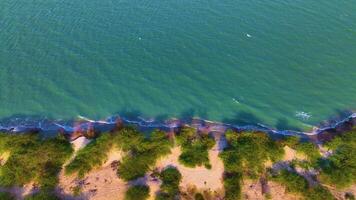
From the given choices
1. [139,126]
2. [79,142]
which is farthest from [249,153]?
[79,142]

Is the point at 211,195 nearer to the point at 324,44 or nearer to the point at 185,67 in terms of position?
the point at 185,67

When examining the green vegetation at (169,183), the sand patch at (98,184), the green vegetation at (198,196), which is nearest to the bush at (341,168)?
the green vegetation at (198,196)

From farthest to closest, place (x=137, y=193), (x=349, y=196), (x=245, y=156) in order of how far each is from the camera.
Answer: (x=245, y=156) → (x=137, y=193) → (x=349, y=196)

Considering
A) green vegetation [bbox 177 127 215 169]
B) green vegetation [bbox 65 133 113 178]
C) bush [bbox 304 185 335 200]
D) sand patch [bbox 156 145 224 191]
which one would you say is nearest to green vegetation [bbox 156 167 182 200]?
sand patch [bbox 156 145 224 191]

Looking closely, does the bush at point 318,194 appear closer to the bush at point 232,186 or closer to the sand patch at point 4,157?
the bush at point 232,186

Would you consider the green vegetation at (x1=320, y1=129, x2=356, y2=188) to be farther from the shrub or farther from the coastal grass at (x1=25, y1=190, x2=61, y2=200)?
the coastal grass at (x1=25, y1=190, x2=61, y2=200)

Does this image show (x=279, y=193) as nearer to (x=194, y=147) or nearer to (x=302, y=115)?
(x=194, y=147)
